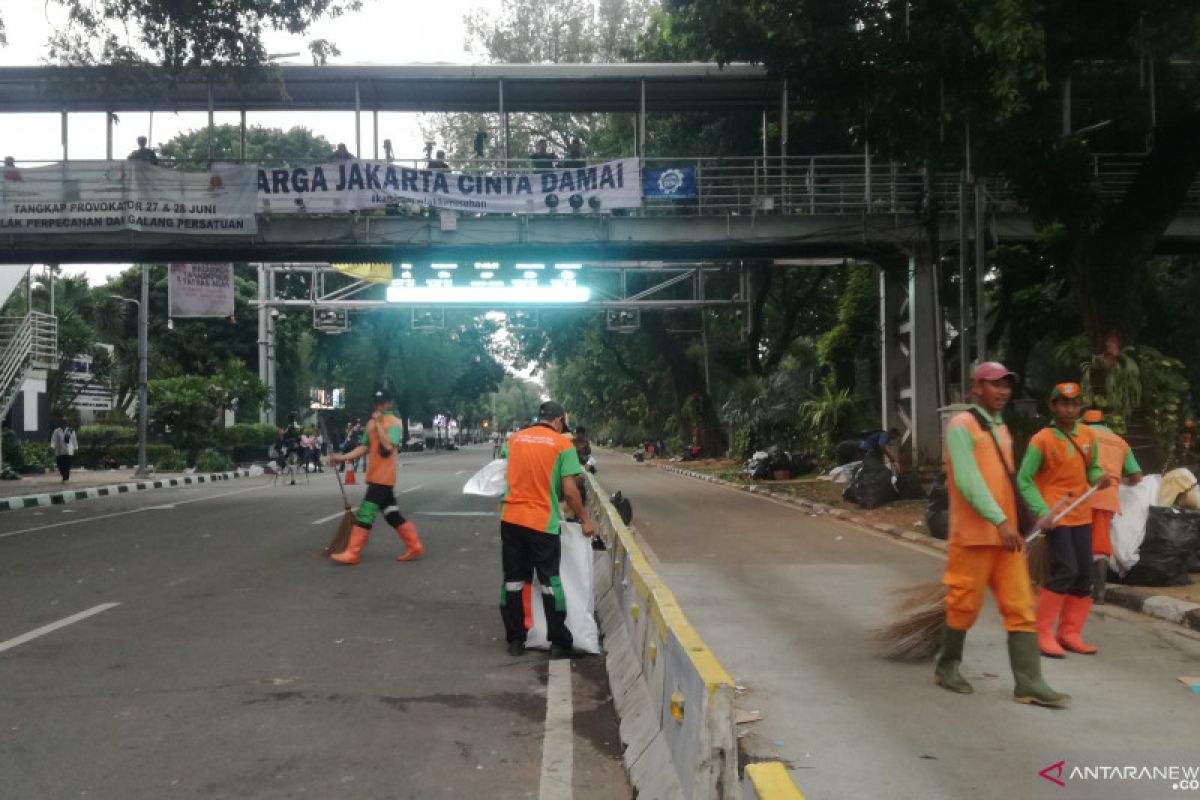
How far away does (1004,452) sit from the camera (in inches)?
233

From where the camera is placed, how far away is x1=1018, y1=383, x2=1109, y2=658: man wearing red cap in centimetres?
696

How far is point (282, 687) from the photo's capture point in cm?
644

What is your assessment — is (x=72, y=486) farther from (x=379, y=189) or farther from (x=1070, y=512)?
(x=1070, y=512)

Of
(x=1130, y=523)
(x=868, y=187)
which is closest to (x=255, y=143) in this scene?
(x=868, y=187)

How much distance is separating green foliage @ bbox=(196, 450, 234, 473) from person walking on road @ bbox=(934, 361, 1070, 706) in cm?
3323

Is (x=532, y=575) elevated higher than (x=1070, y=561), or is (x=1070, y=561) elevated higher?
(x=1070, y=561)

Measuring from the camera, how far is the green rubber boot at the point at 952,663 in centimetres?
606

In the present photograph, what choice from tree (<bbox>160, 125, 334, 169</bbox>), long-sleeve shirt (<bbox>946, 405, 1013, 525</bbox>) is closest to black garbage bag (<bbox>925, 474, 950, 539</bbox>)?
long-sleeve shirt (<bbox>946, 405, 1013, 525</bbox>)

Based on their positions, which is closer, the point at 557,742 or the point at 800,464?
the point at 557,742

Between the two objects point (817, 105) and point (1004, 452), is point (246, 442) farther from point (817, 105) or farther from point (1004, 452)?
point (1004, 452)

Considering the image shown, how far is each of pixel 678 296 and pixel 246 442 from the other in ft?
55.0

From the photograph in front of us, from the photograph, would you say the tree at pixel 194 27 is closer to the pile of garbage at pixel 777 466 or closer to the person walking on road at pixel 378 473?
the person walking on road at pixel 378 473

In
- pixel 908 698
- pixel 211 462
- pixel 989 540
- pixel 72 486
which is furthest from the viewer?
pixel 211 462

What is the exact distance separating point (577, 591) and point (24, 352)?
83.5 ft
